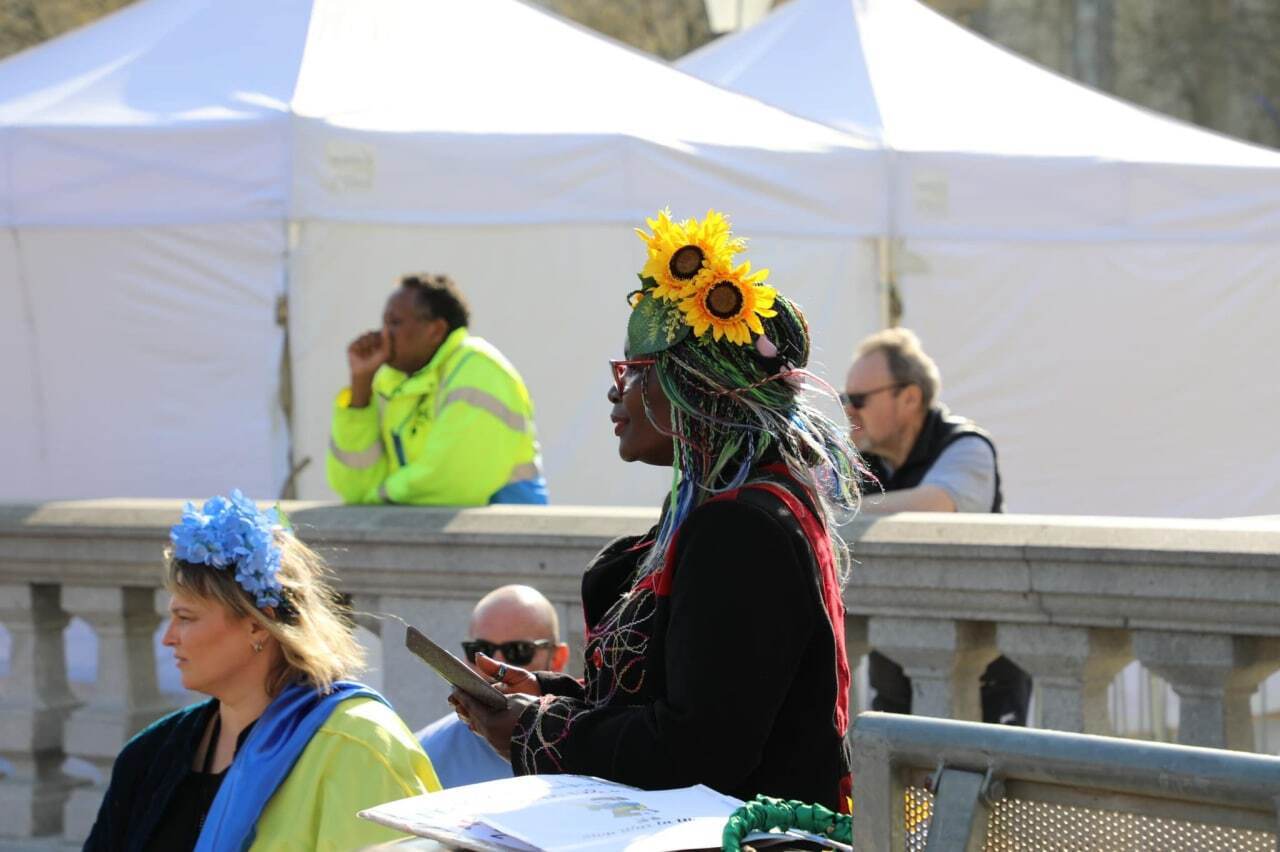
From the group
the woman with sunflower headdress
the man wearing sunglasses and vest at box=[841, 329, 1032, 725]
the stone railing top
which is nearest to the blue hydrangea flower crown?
the woman with sunflower headdress

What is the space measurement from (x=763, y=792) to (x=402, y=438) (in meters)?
3.70

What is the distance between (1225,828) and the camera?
155cm

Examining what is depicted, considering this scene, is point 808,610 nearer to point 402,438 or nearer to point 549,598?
point 549,598

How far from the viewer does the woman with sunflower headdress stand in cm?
223

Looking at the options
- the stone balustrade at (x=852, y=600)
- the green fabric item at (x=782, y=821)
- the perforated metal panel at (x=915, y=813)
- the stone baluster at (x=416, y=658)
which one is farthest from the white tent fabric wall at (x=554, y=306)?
the perforated metal panel at (x=915, y=813)

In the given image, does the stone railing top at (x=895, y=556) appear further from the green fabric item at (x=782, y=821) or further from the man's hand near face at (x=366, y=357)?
the green fabric item at (x=782, y=821)

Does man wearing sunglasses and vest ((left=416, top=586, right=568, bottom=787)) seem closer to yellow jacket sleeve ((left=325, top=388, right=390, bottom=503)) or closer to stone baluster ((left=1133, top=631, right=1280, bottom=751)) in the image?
stone baluster ((left=1133, top=631, right=1280, bottom=751))

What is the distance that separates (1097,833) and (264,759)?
→ 1.76 m

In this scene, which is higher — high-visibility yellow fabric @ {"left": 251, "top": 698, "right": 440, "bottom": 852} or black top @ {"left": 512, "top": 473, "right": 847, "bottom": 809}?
black top @ {"left": 512, "top": 473, "right": 847, "bottom": 809}

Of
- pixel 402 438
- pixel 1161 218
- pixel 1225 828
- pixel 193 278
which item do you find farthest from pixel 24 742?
pixel 1161 218

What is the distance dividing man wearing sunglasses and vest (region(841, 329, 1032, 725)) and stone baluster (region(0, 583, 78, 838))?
2226 millimetres

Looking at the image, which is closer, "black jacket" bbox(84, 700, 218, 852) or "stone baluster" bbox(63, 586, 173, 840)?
"black jacket" bbox(84, 700, 218, 852)

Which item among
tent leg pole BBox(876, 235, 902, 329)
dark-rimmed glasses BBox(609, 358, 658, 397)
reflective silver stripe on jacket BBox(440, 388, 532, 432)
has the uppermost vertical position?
tent leg pole BBox(876, 235, 902, 329)

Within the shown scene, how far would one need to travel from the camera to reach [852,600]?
13.5 ft
